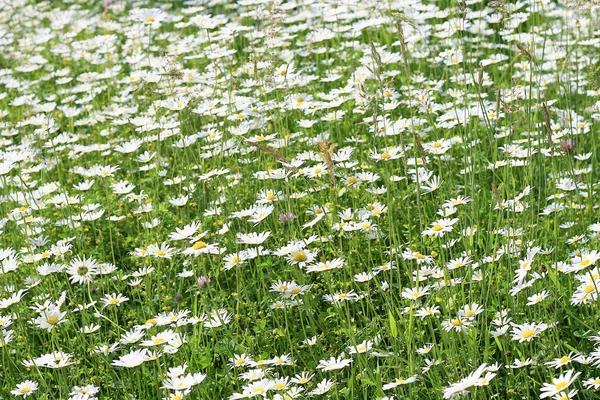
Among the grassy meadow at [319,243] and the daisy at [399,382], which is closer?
the daisy at [399,382]

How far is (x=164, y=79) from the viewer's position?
5332mm

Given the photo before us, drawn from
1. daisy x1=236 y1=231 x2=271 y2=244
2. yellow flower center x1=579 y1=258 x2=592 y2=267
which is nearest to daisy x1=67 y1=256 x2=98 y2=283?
daisy x1=236 y1=231 x2=271 y2=244

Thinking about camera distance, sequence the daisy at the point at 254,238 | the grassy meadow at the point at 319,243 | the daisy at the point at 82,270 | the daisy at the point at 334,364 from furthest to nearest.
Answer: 1. the daisy at the point at 82,270
2. the daisy at the point at 254,238
3. the grassy meadow at the point at 319,243
4. the daisy at the point at 334,364

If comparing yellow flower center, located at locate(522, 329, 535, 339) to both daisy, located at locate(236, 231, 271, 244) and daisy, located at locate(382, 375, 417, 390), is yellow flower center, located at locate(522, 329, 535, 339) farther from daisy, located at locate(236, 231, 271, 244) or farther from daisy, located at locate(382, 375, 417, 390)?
daisy, located at locate(236, 231, 271, 244)

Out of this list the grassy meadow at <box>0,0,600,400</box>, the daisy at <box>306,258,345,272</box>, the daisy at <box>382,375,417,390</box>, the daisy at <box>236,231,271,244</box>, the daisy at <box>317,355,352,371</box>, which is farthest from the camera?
the daisy at <box>236,231,271,244</box>

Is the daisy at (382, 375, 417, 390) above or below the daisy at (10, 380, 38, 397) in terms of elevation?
above

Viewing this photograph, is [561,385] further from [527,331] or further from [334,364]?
[334,364]

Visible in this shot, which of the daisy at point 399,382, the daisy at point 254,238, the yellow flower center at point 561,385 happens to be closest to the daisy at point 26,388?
the daisy at point 254,238

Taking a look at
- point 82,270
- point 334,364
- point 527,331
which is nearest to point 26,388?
point 82,270

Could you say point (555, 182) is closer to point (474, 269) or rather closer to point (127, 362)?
point (474, 269)

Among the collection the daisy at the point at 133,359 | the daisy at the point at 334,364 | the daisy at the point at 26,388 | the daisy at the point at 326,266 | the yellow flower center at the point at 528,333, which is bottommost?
the daisy at the point at 26,388

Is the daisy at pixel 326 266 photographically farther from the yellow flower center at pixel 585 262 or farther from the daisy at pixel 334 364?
the yellow flower center at pixel 585 262

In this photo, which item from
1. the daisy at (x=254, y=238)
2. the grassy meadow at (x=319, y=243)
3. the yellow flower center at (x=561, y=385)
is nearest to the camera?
the yellow flower center at (x=561, y=385)

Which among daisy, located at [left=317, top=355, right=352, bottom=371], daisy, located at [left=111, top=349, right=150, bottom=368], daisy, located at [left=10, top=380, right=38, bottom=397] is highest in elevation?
daisy, located at [left=111, top=349, right=150, bottom=368]
